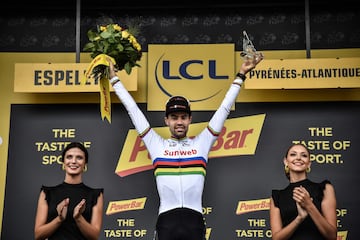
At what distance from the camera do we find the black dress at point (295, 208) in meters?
3.71

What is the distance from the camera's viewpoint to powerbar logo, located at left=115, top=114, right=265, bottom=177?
16.8ft

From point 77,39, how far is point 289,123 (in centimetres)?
191

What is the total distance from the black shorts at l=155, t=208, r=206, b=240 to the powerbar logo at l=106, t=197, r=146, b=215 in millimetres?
1407

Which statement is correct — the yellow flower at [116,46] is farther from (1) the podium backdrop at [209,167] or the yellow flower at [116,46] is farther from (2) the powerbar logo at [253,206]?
(2) the powerbar logo at [253,206]

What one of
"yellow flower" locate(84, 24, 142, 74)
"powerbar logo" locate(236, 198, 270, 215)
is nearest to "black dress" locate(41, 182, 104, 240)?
"yellow flower" locate(84, 24, 142, 74)

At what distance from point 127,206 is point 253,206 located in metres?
1.03

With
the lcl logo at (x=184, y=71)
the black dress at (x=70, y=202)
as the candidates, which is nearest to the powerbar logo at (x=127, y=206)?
the lcl logo at (x=184, y=71)

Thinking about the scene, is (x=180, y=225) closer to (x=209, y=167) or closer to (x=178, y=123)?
(x=178, y=123)

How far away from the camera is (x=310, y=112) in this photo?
5145 millimetres

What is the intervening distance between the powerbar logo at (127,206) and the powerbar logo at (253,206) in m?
0.79

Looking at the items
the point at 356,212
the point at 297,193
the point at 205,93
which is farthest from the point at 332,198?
the point at 205,93

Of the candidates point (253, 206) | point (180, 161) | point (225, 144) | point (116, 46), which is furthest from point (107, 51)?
point (253, 206)

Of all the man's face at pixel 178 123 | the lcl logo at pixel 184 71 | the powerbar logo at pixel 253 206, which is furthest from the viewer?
the lcl logo at pixel 184 71

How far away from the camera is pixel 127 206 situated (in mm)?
5090
